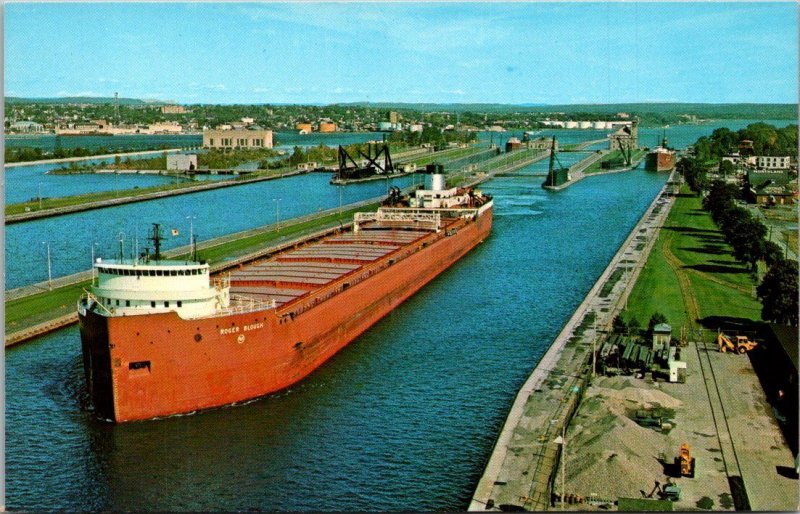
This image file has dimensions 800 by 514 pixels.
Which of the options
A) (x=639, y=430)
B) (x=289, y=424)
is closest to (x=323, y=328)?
(x=289, y=424)

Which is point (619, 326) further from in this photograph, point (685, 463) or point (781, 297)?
point (685, 463)

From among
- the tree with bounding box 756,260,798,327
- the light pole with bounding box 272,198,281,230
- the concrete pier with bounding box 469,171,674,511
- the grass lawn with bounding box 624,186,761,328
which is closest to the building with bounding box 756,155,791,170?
the grass lawn with bounding box 624,186,761,328

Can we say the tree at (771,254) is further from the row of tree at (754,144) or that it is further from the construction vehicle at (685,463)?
the row of tree at (754,144)

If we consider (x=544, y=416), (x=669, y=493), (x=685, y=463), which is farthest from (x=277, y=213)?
(x=669, y=493)

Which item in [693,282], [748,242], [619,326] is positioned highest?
[748,242]

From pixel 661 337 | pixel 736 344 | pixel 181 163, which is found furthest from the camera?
pixel 181 163

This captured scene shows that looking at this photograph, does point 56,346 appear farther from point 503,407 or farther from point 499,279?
point 499,279
